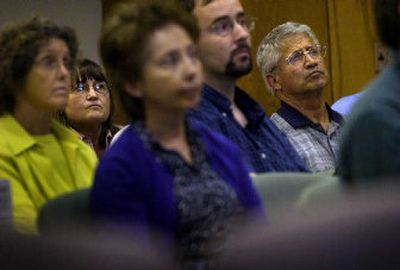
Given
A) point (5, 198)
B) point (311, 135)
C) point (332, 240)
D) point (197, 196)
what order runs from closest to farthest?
point (332, 240)
point (197, 196)
point (5, 198)
point (311, 135)

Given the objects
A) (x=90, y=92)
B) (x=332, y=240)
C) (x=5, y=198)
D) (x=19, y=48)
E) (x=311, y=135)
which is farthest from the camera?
(x=90, y=92)

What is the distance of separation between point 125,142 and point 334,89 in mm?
2820

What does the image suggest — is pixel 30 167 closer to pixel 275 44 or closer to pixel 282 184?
pixel 282 184

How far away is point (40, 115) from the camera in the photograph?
69.6 inches

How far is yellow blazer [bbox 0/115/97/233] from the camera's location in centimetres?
158

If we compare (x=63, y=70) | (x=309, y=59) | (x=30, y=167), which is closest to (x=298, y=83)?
(x=309, y=59)

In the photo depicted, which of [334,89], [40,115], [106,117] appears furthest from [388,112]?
[334,89]

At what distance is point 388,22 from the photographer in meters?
1.32

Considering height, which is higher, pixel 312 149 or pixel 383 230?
pixel 383 230

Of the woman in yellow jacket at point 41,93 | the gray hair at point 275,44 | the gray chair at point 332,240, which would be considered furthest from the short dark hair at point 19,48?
the gray chair at point 332,240

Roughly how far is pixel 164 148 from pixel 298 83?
1.48 m

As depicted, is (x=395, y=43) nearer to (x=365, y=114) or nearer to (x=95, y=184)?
(x=365, y=114)

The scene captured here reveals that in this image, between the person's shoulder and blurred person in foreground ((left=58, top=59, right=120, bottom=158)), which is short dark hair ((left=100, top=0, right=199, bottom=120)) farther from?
blurred person in foreground ((left=58, top=59, right=120, bottom=158))

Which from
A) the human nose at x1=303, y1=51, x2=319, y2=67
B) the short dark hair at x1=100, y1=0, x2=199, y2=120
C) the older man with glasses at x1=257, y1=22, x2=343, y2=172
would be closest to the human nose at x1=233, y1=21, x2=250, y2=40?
the short dark hair at x1=100, y1=0, x2=199, y2=120
